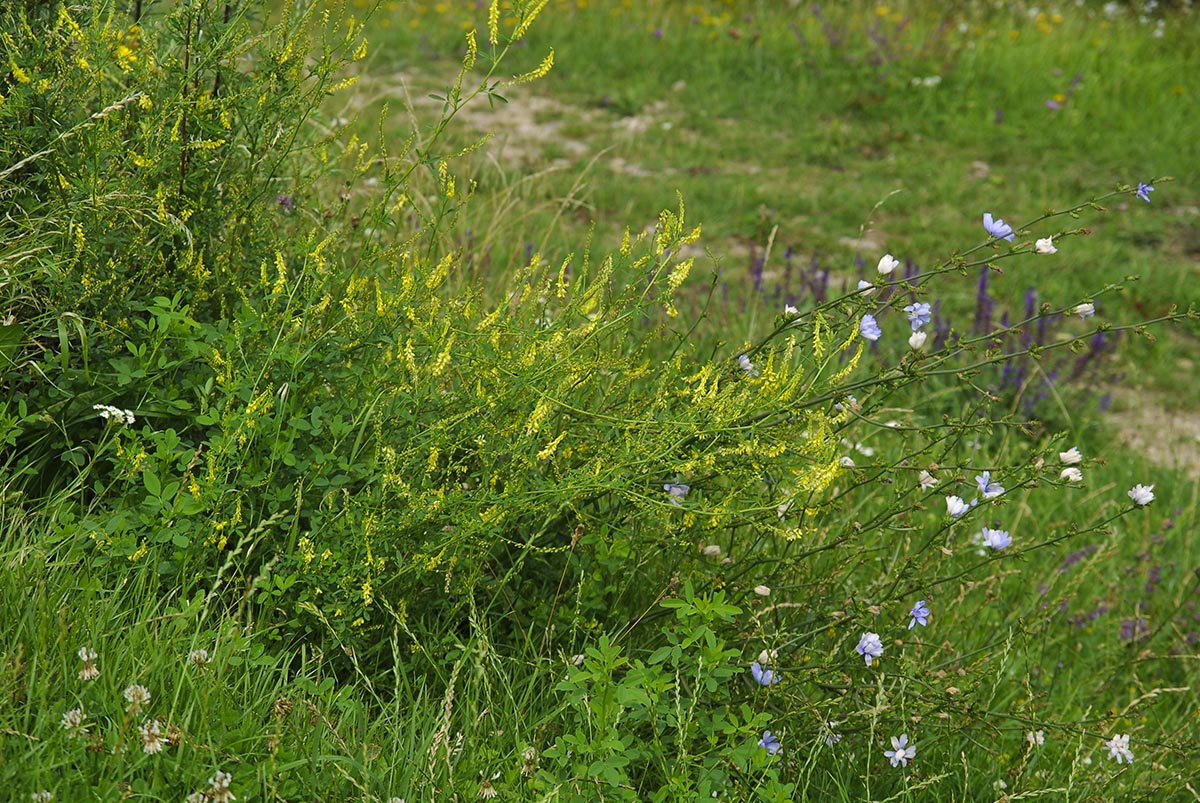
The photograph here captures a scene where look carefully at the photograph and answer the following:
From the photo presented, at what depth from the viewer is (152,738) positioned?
5.56 ft

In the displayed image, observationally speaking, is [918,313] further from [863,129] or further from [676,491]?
[863,129]

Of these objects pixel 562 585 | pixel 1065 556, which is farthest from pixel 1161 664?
pixel 562 585

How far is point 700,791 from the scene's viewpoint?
1.98 meters

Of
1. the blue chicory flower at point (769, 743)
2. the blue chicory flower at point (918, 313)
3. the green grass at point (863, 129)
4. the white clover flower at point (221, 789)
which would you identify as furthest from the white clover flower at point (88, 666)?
the green grass at point (863, 129)

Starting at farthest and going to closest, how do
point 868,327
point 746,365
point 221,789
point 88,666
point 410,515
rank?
point 746,365, point 868,327, point 410,515, point 88,666, point 221,789

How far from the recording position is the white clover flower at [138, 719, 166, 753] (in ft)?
5.50

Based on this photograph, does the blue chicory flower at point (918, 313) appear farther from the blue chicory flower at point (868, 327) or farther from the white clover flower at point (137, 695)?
the white clover flower at point (137, 695)

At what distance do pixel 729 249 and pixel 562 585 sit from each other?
3787 mm

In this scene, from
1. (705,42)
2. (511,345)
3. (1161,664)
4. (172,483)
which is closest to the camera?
(172,483)

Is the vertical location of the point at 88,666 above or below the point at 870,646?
above

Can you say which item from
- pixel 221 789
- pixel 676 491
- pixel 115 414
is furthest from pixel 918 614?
pixel 115 414

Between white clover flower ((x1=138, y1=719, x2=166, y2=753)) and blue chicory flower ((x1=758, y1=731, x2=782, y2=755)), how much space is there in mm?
1069

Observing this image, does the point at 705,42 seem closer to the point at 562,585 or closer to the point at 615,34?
the point at 615,34

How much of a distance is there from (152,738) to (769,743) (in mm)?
1129
